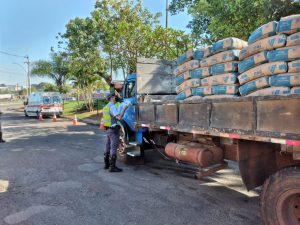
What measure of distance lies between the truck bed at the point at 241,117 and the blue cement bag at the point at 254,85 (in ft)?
1.52

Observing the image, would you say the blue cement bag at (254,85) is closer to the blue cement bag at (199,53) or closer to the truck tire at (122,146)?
the blue cement bag at (199,53)

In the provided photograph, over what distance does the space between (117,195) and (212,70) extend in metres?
2.74

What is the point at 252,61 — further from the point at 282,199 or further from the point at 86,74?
the point at 86,74

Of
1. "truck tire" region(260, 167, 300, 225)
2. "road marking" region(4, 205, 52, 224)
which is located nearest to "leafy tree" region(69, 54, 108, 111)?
"road marking" region(4, 205, 52, 224)

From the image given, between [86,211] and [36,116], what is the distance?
2380 centimetres

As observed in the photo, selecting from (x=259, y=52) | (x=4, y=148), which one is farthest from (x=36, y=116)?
(x=259, y=52)

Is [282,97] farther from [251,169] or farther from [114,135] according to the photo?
[114,135]

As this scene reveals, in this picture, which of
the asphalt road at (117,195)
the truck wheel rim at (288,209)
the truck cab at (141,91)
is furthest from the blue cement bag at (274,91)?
the truck cab at (141,91)

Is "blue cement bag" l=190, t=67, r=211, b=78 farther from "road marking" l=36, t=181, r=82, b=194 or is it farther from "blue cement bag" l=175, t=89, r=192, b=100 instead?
"road marking" l=36, t=181, r=82, b=194

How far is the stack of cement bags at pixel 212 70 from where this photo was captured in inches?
163

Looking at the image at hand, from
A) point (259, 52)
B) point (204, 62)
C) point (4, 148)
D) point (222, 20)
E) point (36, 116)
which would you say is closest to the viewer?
point (259, 52)

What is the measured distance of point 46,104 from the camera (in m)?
23.8

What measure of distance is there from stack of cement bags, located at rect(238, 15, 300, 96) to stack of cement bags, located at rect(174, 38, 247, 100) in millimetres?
232

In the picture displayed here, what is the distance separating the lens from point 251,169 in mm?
3688
